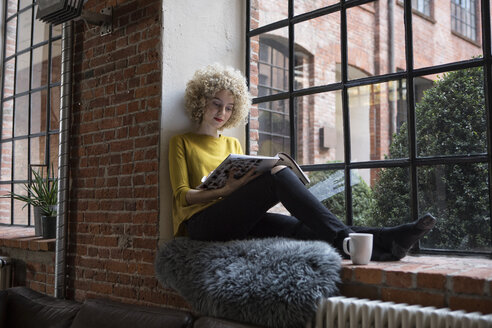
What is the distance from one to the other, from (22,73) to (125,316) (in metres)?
Answer: 3.16

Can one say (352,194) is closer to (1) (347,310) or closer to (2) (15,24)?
(1) (347,310)

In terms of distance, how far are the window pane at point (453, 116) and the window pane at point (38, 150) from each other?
3083 mm

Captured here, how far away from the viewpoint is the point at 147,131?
2.83 metres

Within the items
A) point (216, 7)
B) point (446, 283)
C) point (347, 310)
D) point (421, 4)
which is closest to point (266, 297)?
point (347, 310)

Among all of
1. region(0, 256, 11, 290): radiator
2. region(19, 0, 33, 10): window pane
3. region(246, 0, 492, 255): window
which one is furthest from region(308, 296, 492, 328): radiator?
region(19, 0, 33, 10): window pane

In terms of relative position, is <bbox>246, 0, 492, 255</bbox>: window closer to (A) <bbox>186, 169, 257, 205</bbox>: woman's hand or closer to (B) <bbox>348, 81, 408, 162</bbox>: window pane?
(B) <bbox>348, 81, 408, 162</bbox>: window pane

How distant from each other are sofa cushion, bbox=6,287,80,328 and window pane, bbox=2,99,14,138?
7.62ft

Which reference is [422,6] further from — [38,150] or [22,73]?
[22,73]

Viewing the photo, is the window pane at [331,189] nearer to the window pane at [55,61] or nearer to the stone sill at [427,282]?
the stone sill at [427,282]

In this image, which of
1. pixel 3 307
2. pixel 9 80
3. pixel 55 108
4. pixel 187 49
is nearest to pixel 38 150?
pixel 55 108

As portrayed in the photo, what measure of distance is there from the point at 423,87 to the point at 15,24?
397 cm

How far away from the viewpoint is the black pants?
2.17 metres

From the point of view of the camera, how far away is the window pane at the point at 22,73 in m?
4.56

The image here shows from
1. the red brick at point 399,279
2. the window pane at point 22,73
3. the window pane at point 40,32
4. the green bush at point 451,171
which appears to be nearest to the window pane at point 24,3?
the window pane at point 40,32
